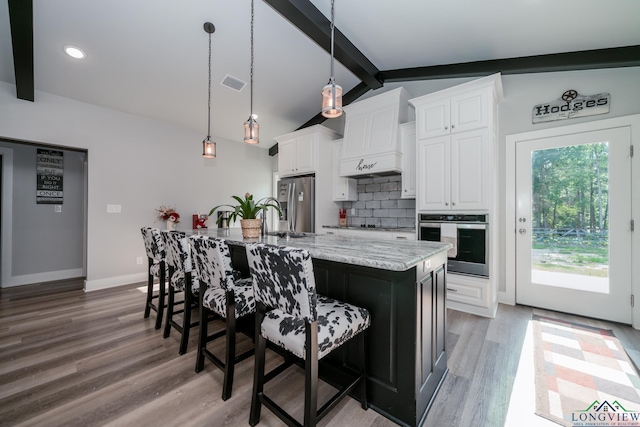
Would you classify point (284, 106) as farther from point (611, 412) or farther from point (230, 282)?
point (611, 412)

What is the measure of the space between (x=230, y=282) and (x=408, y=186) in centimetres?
281

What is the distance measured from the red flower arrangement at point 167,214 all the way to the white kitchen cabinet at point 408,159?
367cm

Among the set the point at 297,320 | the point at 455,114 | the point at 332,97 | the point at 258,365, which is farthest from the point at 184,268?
the point at 455,114

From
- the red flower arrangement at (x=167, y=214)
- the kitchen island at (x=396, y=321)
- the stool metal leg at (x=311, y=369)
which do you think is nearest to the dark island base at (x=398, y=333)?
the kitchen island at (x=396, y=321)

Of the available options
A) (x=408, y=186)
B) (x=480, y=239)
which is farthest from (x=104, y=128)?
(x=480, y=239)

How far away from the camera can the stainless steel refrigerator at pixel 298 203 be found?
4273 mm

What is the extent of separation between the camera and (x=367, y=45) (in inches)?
123

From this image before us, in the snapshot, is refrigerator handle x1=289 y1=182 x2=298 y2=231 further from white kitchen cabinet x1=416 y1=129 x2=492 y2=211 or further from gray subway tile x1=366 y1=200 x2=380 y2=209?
white kitchen cabinet x1=416 y1=129 x2=492 y2=211

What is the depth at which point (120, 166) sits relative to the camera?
402 centimetres

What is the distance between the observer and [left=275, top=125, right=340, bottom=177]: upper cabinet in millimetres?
4293

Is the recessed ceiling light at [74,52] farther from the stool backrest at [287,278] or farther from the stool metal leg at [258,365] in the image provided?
the stool metal leg at [258,365]

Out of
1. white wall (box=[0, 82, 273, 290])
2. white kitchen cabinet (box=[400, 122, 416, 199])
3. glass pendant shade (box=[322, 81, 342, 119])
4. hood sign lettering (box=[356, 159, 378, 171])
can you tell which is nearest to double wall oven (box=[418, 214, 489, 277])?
white kitchen cabinet (box=[400, 122, 416, 199])

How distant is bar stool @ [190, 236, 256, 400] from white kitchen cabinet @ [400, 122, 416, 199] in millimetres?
2579

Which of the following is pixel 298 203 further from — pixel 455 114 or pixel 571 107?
pixel 571 107
